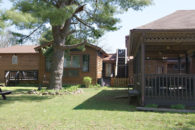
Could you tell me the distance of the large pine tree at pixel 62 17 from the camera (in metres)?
10.1

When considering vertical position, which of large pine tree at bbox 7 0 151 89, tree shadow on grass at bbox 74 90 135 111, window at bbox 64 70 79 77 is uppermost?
large pine tree at bbox 7 0 151 89

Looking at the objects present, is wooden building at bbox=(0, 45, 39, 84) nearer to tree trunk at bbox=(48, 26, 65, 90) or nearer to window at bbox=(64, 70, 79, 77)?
window at bbox=(64, 70, 79, 77)

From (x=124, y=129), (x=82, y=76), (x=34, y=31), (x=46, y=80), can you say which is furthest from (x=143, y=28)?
(x=46, y=80)

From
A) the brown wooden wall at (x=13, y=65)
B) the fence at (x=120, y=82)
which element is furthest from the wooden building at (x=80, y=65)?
the brown wooden wall at (x=13, y=65)

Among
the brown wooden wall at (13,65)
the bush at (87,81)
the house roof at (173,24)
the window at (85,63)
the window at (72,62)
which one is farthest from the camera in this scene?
the brown wooden wall at (13,65)

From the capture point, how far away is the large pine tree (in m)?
10.1

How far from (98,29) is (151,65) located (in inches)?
375

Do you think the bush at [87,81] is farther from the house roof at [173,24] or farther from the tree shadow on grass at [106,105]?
the house roof at [173,24]

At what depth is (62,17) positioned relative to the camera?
9828 mm

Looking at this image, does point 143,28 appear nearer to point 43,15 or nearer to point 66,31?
point 43,15

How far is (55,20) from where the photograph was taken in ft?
31.8

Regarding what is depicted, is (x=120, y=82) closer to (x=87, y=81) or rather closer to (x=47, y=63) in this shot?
(x=87, y=81)

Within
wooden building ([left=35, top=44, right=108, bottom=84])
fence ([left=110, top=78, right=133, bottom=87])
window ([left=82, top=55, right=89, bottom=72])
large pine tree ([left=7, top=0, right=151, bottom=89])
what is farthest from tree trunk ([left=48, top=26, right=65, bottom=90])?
fence ([left=110, top=78, right=133, bottom=87])

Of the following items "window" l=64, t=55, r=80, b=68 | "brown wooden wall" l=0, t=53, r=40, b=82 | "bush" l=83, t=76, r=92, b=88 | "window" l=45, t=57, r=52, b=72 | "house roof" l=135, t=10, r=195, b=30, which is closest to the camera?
"house roof" l=135, t=10, r=195, b=30
